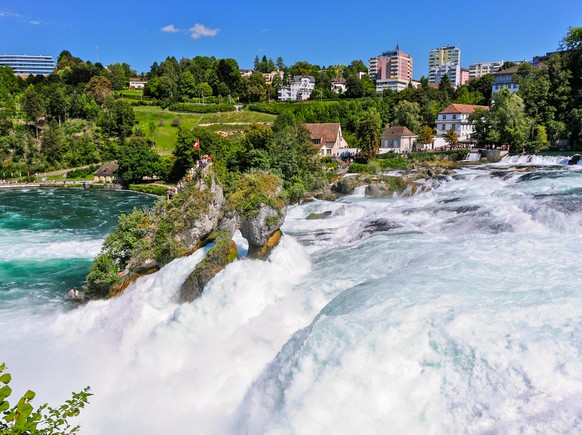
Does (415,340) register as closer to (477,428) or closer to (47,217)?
(477,428)

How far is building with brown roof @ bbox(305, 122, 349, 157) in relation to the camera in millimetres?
67625

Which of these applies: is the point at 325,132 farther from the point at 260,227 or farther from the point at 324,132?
the point at 260,227

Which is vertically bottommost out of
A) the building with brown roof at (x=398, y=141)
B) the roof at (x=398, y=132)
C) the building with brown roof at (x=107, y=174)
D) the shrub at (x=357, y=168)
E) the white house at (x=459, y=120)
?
the building with brown roof at (x=107, y=174)

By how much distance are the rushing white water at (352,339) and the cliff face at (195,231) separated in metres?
0.96

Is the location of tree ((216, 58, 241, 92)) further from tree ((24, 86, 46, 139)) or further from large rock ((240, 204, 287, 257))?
large rock ((240, 204, 287, 257))

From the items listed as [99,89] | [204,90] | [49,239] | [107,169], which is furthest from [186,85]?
[49,239]

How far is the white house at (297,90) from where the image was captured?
425 ft

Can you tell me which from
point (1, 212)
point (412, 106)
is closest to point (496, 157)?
point (412, 106)

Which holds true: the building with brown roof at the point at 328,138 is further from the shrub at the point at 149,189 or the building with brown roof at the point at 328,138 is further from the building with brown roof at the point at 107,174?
the building with brown roof at the point at 107,174

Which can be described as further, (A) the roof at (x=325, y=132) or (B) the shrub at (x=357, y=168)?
(A) the roof at (x=325, y=132)

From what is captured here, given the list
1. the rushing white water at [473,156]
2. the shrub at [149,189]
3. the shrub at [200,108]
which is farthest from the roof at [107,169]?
the rushing white water at [473,156]

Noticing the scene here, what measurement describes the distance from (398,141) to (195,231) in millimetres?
46745

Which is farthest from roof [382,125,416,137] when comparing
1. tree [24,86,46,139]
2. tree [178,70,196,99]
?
tree [24,86,46,139]

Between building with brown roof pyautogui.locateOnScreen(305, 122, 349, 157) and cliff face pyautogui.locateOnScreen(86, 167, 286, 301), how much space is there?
43.4 m
